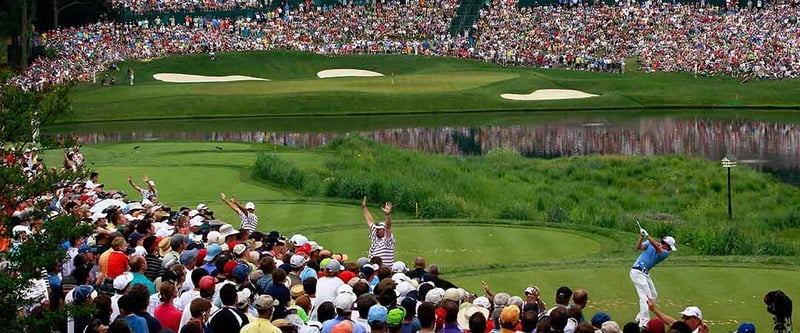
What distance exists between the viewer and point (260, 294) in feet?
37.6

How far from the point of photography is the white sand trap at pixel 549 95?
6636cm

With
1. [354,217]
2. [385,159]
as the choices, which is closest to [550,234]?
[354,217]

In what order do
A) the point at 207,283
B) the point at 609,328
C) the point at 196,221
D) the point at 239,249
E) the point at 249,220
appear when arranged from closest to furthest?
the point at 609,328, the point at 207,283, the point at 239,249, the point at 196,221, the point at 249,220

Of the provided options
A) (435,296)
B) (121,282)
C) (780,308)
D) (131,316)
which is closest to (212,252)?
(121,282)

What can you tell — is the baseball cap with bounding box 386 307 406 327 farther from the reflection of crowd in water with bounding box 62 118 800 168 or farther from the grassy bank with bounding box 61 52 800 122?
the grassy bank with bounding box 61 52 800 122

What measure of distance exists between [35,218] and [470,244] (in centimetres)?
1259

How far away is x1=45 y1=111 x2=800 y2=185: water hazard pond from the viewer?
4328 centimetres

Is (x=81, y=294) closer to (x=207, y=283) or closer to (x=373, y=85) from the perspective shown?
(x=207, y=283)

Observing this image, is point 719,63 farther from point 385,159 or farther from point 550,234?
point 550,234

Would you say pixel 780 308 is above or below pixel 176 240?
below

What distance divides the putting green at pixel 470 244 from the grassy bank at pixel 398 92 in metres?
41.6

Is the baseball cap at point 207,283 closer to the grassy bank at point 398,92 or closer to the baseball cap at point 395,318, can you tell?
the baseball cap at point 395,318

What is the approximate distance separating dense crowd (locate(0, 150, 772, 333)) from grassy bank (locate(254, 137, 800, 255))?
1063 cm

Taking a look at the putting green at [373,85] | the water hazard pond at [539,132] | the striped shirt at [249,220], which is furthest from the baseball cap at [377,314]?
the putting green at [373,85]
